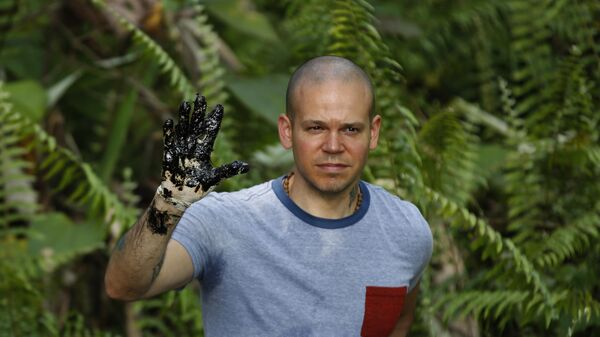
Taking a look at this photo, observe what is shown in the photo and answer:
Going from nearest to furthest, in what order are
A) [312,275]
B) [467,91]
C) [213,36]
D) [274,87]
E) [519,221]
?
[312,275] < [519,221] < [213,36] < [274,87] < [467,91]

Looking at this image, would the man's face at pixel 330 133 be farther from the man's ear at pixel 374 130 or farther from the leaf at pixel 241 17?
the leaf at pixel 241 17

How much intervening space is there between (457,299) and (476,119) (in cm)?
195

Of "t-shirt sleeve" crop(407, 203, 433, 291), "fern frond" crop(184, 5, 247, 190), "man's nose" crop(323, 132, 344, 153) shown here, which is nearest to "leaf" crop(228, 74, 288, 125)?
"fern frond" crop(184, 5, 247, 190)

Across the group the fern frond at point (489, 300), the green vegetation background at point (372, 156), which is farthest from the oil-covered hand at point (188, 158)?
the fern frond at point (489, 300)

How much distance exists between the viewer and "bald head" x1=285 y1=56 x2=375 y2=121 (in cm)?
265

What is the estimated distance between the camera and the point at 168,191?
2303mm

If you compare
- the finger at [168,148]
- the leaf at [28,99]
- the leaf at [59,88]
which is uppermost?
the finger at [168,148]

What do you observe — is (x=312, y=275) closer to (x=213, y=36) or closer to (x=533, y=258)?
(x=533, y=258)

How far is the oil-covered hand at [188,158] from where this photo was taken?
2.28 meters

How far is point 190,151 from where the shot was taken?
2.28 metres

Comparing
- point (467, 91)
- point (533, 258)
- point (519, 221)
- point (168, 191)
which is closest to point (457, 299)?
point (533, 258)

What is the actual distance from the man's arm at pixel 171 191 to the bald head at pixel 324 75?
37cm

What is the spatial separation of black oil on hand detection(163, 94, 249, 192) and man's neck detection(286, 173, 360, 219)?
0.45 meters

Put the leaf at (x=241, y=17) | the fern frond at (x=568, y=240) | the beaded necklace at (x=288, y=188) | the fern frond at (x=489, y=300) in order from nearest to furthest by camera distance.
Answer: the beaded necklace at (x=288, y=188) → the fern frond at (x=489, y=300) → the fern frond at (x=568, y=240) → the leaf at (x=241, y=17)
